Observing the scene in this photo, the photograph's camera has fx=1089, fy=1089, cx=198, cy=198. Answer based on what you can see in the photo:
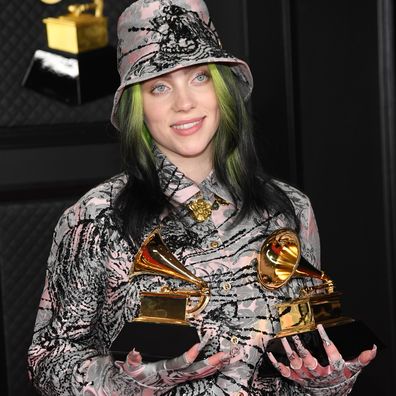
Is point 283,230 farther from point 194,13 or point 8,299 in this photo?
point 8,299

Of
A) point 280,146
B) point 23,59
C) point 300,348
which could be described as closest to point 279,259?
point 300,348

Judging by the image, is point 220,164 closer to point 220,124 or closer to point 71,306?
point 220,124

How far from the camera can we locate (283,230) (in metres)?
2.17

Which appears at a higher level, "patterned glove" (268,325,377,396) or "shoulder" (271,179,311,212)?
"shoulder" (271,179,311,212)

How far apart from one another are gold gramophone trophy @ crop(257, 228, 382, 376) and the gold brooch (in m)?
0.14

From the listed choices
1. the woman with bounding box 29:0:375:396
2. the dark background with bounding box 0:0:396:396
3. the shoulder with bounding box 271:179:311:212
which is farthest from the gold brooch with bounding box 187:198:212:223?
the dark background with bounding box 0:0:396:396

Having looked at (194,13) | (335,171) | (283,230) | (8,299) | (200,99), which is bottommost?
(8,299)

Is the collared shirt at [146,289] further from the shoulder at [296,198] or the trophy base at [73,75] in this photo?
the trophy base at [73,75]

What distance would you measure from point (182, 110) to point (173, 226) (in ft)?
0.79

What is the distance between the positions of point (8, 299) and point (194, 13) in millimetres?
1482

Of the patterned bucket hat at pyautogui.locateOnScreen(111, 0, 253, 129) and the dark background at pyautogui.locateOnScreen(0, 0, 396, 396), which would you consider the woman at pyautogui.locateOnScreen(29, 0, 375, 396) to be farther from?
the dark background at pyautogui.locateOnScreen(0, 0, 396, 396)

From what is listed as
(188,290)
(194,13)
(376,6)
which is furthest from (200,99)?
(376,6)

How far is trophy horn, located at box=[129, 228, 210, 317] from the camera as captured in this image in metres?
2.12

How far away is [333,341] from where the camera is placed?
2.03 m
